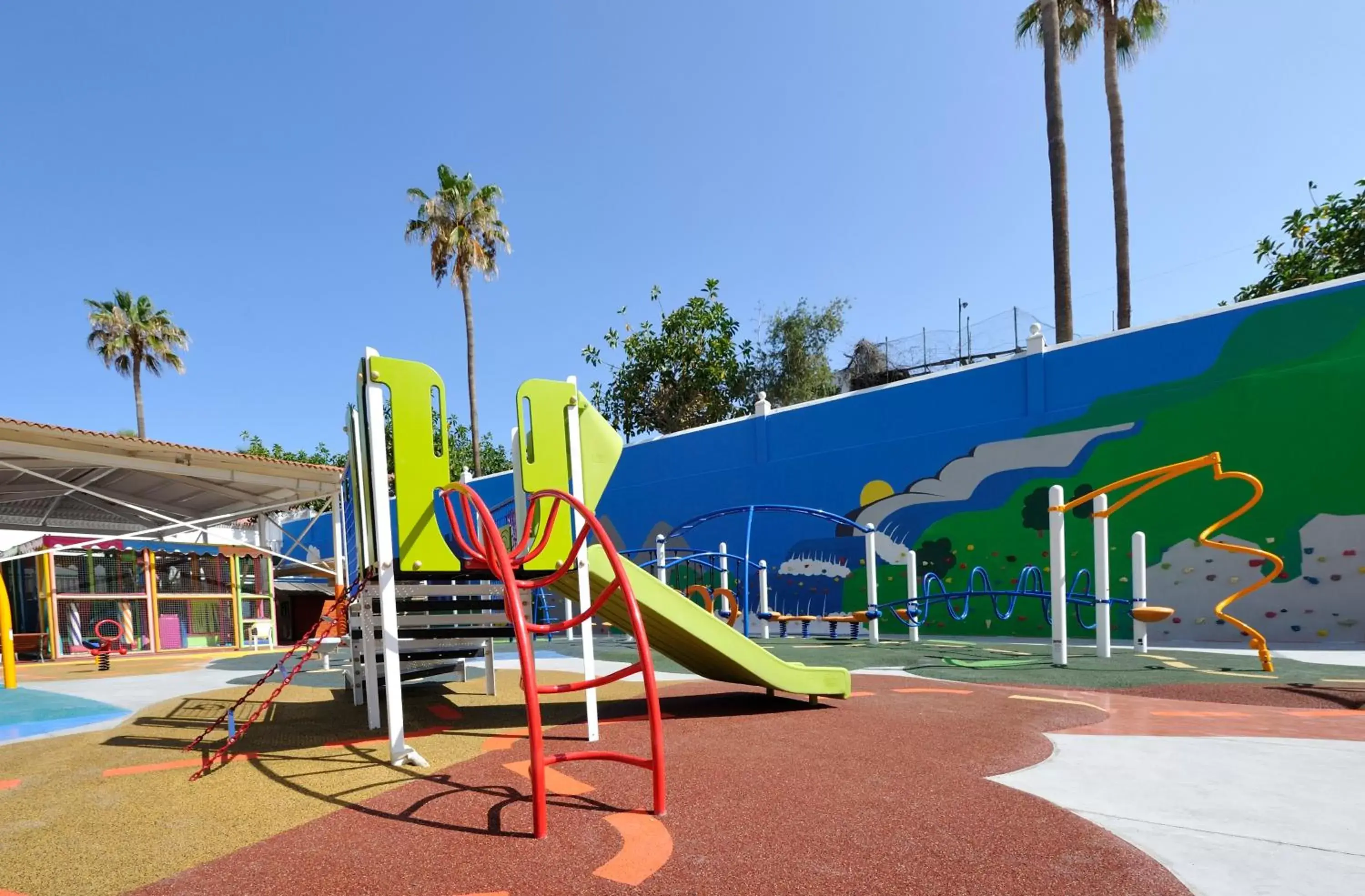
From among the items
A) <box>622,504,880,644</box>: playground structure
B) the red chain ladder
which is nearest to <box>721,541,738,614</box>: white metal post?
<box>622,504,880,644</box>: playground structure

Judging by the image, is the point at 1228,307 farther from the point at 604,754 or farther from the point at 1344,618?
the point at 604,754

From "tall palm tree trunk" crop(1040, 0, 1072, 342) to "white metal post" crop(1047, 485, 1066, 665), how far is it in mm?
6775

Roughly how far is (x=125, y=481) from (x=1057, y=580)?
15555 millimetres

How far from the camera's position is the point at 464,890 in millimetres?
2777

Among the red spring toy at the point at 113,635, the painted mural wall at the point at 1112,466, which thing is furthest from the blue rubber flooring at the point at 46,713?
the painted mural wall at the point at 1112,466

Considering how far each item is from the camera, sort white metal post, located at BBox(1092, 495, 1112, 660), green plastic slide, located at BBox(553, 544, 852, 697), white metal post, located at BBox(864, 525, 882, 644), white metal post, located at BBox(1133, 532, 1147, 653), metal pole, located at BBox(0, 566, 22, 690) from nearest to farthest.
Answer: green plastic slide, located at BBox(553, 544, 852, 697) → metal pole, located at BBox(0, 566, 22, 690) → white metal post, located at BBox(1092, 495, 1112, 660) → white metal post, located at BBox(1133, 532, 1147, 653) → white metal post, located at BBox(864, 525, 882, 644)

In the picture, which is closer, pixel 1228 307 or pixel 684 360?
pixel 1228 307

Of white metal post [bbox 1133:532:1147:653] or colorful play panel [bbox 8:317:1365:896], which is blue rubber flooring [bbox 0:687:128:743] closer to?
colorful play panel [bbox 8:317:1365:896]

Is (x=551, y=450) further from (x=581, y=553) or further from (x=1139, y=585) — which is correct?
(x=1139, y=585)

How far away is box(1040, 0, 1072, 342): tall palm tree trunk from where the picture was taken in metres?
14.5

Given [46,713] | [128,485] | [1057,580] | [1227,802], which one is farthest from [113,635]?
[1227,802]

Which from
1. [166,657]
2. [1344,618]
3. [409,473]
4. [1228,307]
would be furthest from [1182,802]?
[166,657]

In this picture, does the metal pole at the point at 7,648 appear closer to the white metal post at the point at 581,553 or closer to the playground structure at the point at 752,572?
the playground structure at the point at 752,572

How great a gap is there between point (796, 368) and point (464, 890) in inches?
1160
